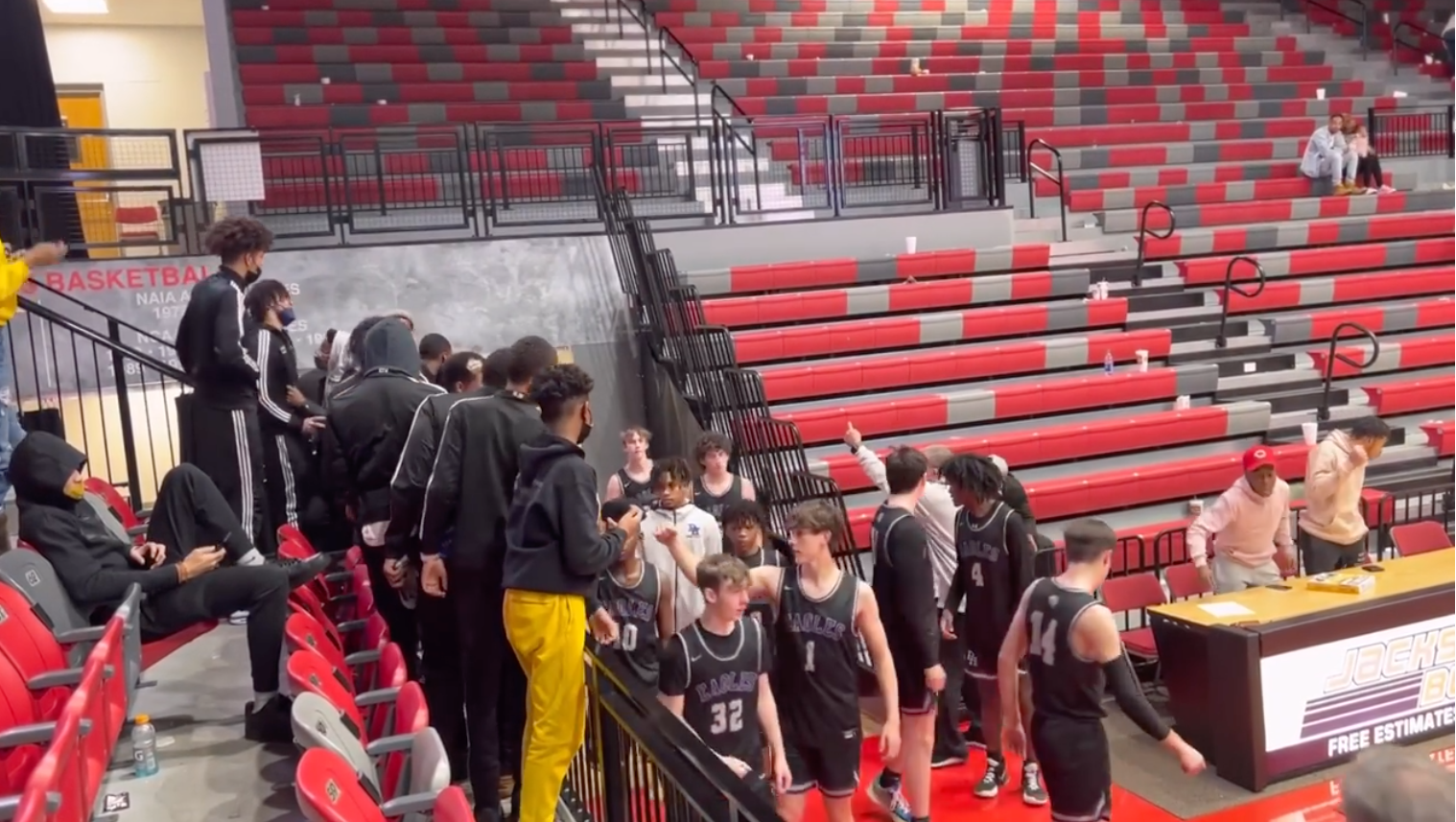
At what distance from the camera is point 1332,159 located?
43.3 ft

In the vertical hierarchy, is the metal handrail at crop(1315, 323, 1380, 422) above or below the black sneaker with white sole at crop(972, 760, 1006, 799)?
above

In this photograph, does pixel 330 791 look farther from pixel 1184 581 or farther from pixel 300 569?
pixel 1184 581

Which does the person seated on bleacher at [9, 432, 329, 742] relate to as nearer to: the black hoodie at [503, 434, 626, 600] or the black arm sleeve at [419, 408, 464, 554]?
the black arm sleeve at [419, 408, 464, 554]

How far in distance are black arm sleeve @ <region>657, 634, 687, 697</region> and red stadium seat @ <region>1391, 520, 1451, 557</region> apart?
533 centimetres

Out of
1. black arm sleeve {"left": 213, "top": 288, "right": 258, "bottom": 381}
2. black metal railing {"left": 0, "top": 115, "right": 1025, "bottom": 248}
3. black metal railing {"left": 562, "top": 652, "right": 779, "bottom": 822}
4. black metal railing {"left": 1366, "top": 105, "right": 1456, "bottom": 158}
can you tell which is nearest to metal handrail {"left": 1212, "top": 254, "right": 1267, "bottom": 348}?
black metal railing {"left": 0, "top": 115, "right": 1025, "bottom": 248}

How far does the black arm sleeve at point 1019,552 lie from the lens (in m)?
5.04

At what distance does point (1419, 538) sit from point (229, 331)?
685cm

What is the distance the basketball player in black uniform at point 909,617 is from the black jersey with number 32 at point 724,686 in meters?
0.81

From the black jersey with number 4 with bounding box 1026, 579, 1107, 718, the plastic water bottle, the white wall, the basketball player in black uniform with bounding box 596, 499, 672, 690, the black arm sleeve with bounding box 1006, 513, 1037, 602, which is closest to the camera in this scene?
the black jersey with number 4 with bounding box 1026, 579, 1107, 718

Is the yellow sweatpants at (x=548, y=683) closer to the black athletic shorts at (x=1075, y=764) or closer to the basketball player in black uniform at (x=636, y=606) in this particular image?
the basketball player in black uniform at (x=636, y=606)

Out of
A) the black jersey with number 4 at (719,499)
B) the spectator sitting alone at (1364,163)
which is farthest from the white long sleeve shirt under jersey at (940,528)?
the spectator sitting alone at (1364,163)

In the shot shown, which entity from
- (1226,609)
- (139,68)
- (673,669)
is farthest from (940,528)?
(139,68)

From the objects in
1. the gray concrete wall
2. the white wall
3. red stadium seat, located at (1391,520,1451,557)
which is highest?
the white wall

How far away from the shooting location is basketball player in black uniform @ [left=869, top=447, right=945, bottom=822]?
4.60 meters
